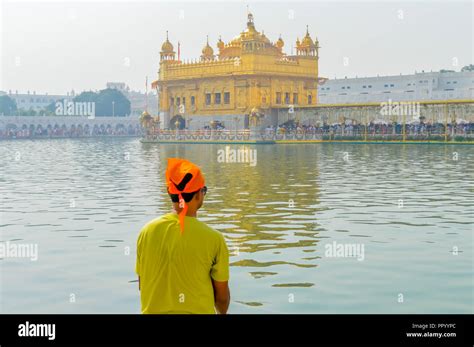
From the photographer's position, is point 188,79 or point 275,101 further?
point 188,79

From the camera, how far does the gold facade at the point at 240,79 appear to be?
235 feet

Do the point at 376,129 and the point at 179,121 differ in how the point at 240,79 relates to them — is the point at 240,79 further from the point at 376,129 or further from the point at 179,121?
the point at 376,129

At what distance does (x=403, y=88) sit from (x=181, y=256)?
4312 inches

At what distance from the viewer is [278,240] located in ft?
40.8

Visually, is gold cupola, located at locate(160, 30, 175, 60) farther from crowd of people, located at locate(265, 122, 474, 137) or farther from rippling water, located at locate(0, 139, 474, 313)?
rippling water, located at locate(0, 139, 474, 313)

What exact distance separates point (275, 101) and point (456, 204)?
186 ft

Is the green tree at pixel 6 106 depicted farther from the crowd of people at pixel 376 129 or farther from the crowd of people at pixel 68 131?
the crowd of people at pixel 376 129

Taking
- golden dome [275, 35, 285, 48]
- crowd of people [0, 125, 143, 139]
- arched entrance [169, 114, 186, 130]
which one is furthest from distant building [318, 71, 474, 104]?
crowd of people [0, 125, 143, 139]

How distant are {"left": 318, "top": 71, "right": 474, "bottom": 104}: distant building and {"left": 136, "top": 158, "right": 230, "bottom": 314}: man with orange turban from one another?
97.9 metres

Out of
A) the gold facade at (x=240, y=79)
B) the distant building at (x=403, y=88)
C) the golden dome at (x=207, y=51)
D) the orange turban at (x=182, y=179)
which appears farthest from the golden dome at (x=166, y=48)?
→ the orange turban at (x=182, y=179)

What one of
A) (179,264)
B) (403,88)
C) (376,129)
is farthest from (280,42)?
(179,264)
